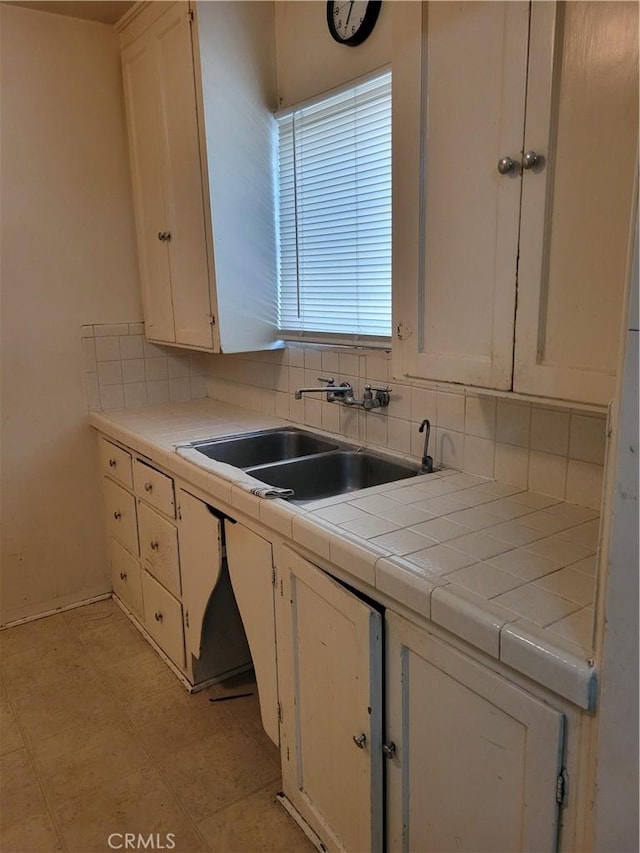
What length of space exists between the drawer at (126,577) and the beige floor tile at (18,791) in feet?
2.59

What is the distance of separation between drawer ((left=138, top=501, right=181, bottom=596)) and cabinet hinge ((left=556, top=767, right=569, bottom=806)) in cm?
160

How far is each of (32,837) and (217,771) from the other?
541 millimetres

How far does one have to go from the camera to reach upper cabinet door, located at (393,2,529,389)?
1275 millimetres

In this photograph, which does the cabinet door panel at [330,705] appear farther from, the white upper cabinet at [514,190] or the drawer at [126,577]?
the drawer at [126,577]

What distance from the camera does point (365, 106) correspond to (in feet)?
6.79


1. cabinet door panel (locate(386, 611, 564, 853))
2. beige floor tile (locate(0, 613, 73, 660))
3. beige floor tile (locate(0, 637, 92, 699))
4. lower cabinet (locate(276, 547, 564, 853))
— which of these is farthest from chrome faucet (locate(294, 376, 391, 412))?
beige floor tile (locate(0, 613, 73, 660))

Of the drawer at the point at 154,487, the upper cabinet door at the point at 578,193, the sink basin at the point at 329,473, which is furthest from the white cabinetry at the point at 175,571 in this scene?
the upper cabinet door at the point at 578,193

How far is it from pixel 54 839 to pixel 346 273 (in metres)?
1.99

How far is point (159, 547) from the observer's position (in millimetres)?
2451

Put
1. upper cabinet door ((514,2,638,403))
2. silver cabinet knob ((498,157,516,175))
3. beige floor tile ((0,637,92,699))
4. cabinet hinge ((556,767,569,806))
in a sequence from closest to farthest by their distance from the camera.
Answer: cabinet hinge ((556,767,569,806)) → upper cabinet door ((514,2,638,403)) → silver cabinet knob ((498,157,516,175)) → beige floor tile ((0,637,92,699))

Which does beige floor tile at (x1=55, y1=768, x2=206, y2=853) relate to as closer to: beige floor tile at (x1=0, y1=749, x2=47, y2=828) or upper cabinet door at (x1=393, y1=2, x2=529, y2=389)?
beige floor tile at (x1=0, y1=749, x2=47, y2=828)

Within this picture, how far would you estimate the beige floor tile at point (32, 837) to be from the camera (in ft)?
5.68

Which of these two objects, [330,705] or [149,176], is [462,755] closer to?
[330,705]

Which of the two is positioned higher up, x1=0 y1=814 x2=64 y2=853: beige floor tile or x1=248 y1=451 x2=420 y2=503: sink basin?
x1=248 y1=451 x2=420 y2=503: sink basin
